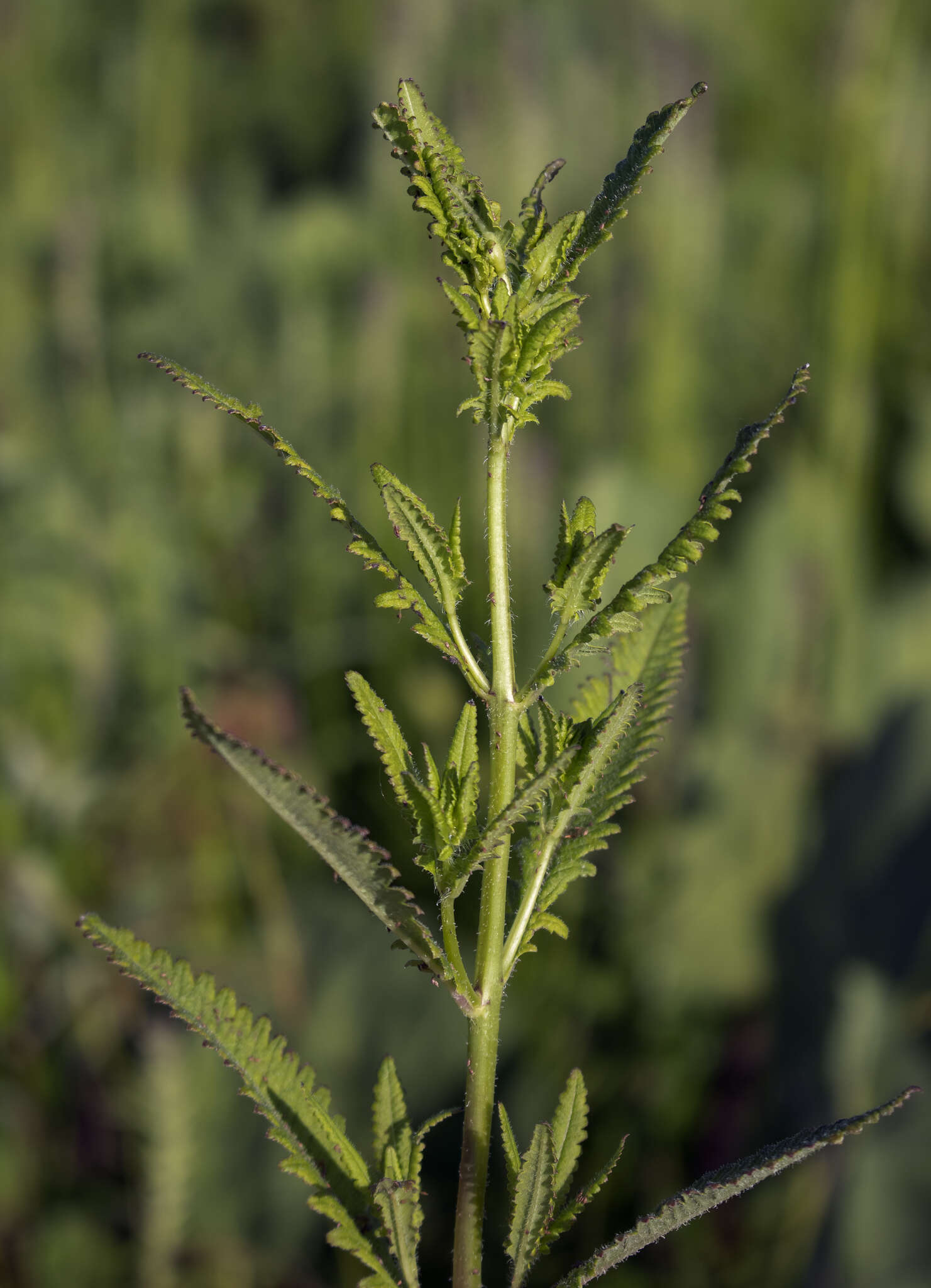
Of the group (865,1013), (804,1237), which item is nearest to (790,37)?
(865,1013)

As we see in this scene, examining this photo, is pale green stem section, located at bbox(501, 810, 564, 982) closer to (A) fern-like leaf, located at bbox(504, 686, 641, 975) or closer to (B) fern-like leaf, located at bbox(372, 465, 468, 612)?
(A) fern-like leaf, located at bbox(504, 686, 641, 975)

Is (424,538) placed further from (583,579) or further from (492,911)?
(492,911)

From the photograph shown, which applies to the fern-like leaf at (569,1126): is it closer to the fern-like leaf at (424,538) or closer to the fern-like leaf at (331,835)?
the fern-like leaf at (331,835)

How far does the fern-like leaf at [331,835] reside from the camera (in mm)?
518

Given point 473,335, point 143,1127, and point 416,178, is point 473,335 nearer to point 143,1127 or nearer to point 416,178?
point 416,178

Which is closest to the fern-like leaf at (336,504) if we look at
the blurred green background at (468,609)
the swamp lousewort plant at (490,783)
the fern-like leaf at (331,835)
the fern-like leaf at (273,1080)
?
the swamp lousewort plant at (490,783)

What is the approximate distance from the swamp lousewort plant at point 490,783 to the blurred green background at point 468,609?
0.86m

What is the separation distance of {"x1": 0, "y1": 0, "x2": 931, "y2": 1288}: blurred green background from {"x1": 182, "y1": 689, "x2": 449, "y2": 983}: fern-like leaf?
3.04 feet

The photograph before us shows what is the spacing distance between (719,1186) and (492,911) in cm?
17

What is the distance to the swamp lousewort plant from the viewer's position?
0.57m

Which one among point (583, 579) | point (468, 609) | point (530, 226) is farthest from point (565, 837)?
point (468, 609)

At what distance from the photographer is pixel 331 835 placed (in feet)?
1.78

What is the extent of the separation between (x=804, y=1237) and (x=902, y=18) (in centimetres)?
222

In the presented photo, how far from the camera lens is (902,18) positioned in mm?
2318
